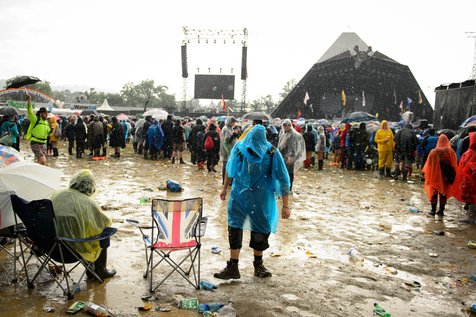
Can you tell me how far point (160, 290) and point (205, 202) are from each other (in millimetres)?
4090

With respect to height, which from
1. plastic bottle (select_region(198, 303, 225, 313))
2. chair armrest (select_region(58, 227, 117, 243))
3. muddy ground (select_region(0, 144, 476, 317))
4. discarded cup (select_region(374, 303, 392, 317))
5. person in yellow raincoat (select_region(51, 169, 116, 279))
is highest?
person in yellow raincoat (select_region(51, 169, 116, 279))

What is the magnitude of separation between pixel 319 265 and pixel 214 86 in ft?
116

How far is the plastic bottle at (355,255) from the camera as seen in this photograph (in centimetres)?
488

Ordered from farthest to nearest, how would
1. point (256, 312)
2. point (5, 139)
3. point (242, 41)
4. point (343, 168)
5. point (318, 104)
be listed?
point (318, 104), point (242, 41), point (343, 168), point (5, 139), point (256, 312)

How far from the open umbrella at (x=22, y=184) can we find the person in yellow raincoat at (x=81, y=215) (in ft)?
1.01

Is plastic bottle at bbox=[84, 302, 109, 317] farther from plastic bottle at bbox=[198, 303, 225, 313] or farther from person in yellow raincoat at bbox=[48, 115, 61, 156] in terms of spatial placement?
person in yellow raincoat at bbox=[48, 115, 61, 156]

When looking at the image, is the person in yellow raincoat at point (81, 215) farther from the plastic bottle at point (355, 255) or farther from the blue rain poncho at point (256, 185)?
the plastic bottle at point (355, 255)

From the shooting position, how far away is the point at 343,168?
14188mm

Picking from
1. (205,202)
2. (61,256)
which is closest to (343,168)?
(205,202)

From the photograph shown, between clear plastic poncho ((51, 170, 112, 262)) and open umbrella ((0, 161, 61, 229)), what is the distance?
0.33 metres

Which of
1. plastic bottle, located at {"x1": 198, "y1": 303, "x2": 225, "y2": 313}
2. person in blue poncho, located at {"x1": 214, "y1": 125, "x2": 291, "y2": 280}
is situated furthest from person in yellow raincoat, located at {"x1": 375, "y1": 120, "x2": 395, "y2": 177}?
plastic bottle, located at {"x1": 198, "y1": 303, "x2": 225, "y2": 313}

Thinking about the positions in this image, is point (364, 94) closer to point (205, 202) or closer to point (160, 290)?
point (205, 202)

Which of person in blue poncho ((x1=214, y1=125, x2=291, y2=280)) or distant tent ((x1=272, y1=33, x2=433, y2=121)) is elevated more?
distant tent ((x1=272, y1=33, x2=433, y2=121))

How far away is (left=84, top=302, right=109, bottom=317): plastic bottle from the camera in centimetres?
321
